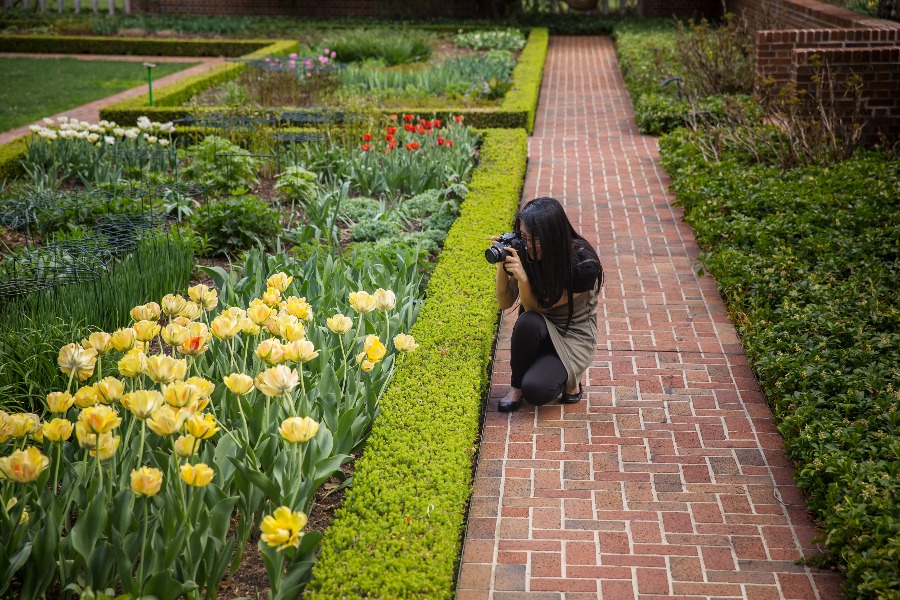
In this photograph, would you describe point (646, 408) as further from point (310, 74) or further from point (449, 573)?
point (310, 74)

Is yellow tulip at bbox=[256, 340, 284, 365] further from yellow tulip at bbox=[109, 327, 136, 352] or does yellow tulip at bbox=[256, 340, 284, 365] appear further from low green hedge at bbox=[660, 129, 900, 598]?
low green hedge at bbox=[660, 129, 900, 598]

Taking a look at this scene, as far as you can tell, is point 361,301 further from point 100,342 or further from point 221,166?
point 221,166

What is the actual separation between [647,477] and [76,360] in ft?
7.47

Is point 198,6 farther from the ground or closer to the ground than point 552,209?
farther from the ground

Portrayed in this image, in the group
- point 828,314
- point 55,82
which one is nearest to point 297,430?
point 828,314

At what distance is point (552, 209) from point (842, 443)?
1.55 meters

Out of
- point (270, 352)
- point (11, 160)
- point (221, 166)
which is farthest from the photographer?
point (11, 160)

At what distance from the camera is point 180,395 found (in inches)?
114

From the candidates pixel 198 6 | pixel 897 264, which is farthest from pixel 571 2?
pixel 897 264

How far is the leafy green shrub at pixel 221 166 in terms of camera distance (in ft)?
24.9

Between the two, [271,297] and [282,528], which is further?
[271,297]

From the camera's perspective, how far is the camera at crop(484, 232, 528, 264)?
425 cm

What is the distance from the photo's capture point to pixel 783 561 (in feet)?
11.1

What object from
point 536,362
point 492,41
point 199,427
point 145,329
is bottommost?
point 536,362
